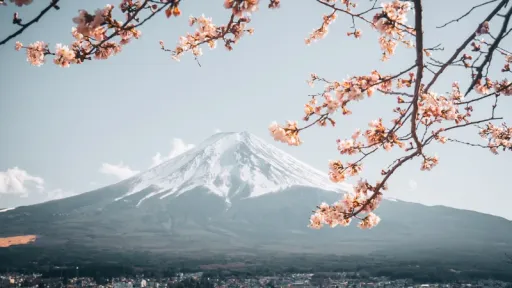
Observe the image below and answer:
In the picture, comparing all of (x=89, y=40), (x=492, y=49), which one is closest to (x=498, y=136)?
(x=492, y=49)

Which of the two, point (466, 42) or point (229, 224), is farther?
point (229, 224)

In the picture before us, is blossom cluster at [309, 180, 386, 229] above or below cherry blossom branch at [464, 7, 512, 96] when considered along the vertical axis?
below

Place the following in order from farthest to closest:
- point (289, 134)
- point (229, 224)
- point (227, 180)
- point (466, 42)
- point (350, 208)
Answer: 1. point (227, 180)
2. point (229, 224)
3. point (350, 208)
4. point (289, 134)
5. point (466, 42)

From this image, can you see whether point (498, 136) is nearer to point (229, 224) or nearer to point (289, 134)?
point (289, 134)

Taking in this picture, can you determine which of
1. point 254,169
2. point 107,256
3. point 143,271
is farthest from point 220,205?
point 143,271

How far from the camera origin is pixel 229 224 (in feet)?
481

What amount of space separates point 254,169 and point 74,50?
191m

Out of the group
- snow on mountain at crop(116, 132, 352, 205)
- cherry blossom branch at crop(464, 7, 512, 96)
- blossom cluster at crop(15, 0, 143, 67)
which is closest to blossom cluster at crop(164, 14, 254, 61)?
blossom cluster at crop(15, 0, 143, 67)

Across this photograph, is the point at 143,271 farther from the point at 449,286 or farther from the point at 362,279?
the point at 449,286

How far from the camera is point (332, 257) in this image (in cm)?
9156

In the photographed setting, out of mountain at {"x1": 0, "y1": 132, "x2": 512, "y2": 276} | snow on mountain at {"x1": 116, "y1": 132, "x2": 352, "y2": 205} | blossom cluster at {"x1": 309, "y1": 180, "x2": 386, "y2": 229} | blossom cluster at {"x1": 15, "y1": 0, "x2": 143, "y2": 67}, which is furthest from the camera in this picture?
snow on mountain at {"x1": 116, "y1": 132, "x2": 352, "y2": 205}

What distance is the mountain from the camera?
326ft

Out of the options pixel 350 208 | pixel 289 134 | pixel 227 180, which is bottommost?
pixel 350 208

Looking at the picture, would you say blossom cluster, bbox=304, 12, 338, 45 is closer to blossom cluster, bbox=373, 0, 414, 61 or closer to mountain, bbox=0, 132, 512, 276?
blossom cluster, bbox=373, 0, 414, 61
